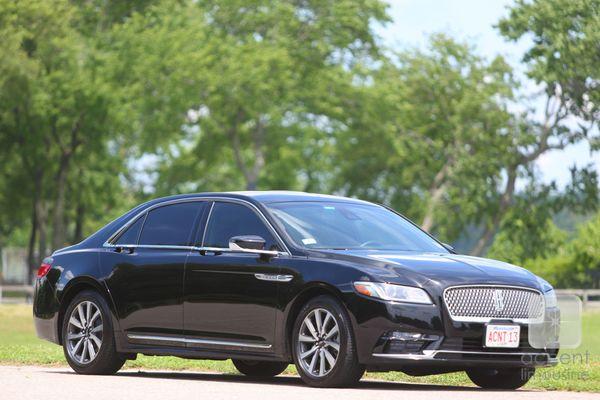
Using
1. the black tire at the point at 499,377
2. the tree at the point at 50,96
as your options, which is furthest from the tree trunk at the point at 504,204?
the black tire at the point at 499,377

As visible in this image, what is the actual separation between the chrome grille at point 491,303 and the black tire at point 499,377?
0.77 metres

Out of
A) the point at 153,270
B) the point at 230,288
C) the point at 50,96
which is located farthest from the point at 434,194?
the point at 230,288

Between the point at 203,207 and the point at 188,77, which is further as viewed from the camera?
the point at 188,77

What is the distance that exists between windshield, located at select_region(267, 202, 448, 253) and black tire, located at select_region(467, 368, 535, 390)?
114 centimetres

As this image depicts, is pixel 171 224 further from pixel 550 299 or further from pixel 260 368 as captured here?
pixel 550 299

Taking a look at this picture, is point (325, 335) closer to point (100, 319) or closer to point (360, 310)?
→ point (360, 310)

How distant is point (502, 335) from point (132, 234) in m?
4.01

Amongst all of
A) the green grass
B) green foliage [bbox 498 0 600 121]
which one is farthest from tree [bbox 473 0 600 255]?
the green grass

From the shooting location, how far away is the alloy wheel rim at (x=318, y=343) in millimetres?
12062

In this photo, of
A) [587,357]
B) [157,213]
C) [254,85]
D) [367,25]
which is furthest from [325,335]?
[367,25]

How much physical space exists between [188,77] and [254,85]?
8.34 feet

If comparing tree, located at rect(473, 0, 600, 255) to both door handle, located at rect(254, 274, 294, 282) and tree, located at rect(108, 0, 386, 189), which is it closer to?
tree, located at rect(108, 0, 386, 189)

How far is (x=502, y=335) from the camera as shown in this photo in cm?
1206

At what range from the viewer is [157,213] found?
47.0 ft
